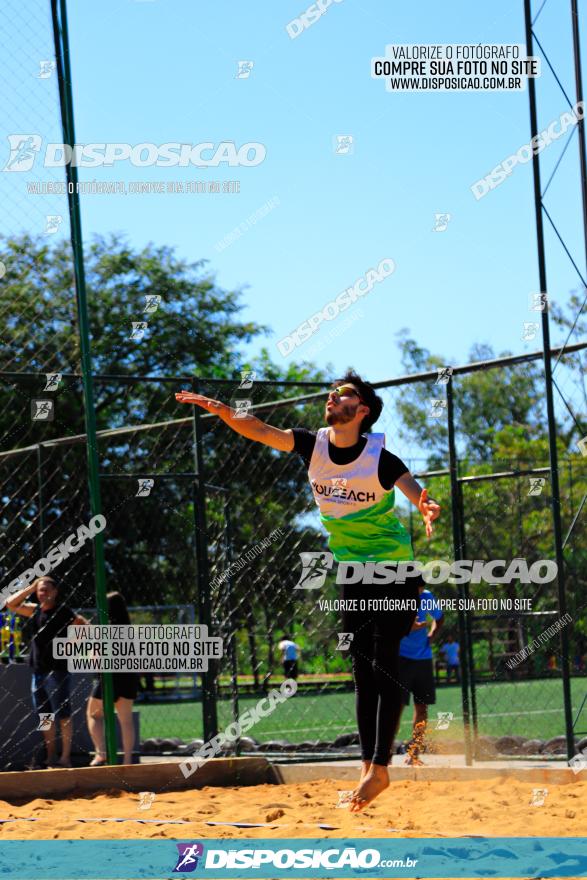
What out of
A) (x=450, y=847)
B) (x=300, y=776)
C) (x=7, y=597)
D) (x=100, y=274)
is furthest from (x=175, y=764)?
(x=100, y=274)

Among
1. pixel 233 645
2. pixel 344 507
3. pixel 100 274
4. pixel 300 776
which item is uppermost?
pixel 100 274

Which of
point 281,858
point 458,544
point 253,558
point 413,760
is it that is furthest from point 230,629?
point 281,858

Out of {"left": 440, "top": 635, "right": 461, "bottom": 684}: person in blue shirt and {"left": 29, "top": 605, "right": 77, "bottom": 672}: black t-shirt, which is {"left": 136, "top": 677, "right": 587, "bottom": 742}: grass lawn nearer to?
{"left": 440, "top": 635, "right": 461, "bottom": 684}: person in blue shirt

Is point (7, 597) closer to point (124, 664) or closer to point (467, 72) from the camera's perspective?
point (124, 664)

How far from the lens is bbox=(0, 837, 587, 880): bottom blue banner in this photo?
4160mm

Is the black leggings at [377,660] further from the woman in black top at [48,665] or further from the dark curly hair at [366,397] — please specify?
the woman in black top at [48,665]

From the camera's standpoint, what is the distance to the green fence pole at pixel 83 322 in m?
7.59

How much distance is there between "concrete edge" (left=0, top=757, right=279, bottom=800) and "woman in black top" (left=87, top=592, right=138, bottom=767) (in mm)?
2280

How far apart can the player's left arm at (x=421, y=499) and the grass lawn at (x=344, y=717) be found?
131 inches

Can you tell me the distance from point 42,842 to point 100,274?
998 inches

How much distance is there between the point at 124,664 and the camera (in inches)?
369

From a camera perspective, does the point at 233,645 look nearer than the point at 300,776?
No

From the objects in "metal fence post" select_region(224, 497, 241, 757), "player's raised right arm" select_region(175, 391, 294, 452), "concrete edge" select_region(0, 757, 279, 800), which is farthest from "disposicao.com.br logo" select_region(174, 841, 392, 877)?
"metal fence post" select_region(224, 497, 241, 757)

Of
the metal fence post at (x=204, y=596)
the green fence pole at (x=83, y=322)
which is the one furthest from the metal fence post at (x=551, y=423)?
the green fence pole at (x=83, y=322)
